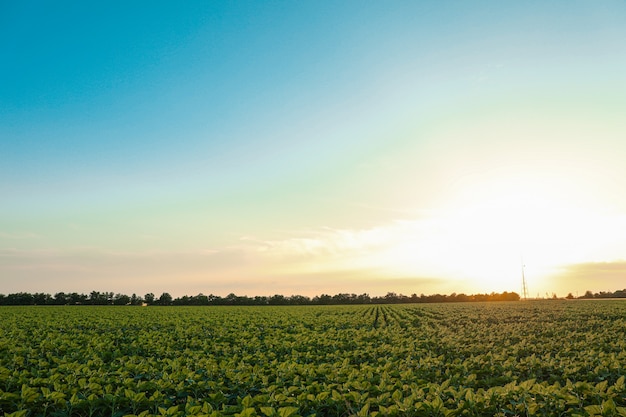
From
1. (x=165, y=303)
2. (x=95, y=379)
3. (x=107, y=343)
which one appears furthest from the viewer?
(x=165, y=303)

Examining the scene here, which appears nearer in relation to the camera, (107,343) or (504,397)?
(504,397)

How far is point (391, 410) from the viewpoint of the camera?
5.67m

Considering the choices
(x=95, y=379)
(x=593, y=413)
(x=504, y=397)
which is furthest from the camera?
(x=95, y=379)

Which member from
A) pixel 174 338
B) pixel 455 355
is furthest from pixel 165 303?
pixel 455 355

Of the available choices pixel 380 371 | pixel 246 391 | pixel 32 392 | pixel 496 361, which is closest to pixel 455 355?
pixel 496 361

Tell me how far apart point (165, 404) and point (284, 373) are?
2.96 m

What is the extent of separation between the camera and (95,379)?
796cm

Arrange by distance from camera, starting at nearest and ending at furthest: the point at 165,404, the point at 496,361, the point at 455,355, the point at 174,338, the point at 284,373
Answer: the point at 165,404 → the point at 284,373 → the point at 496,361 → the point at 455,355 → the point at 174,338

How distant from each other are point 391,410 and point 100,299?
383 feet

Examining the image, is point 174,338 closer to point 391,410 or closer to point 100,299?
point 391,410

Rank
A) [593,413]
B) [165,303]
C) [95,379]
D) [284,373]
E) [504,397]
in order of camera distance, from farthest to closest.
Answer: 1. [165,303]
2. [284,373]
3. [95,379]
4. [504,397]
5. [593,413]

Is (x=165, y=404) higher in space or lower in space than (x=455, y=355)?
higher

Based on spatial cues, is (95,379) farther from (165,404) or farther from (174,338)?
(174,338)

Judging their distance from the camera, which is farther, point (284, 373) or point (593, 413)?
point (284, 373)
